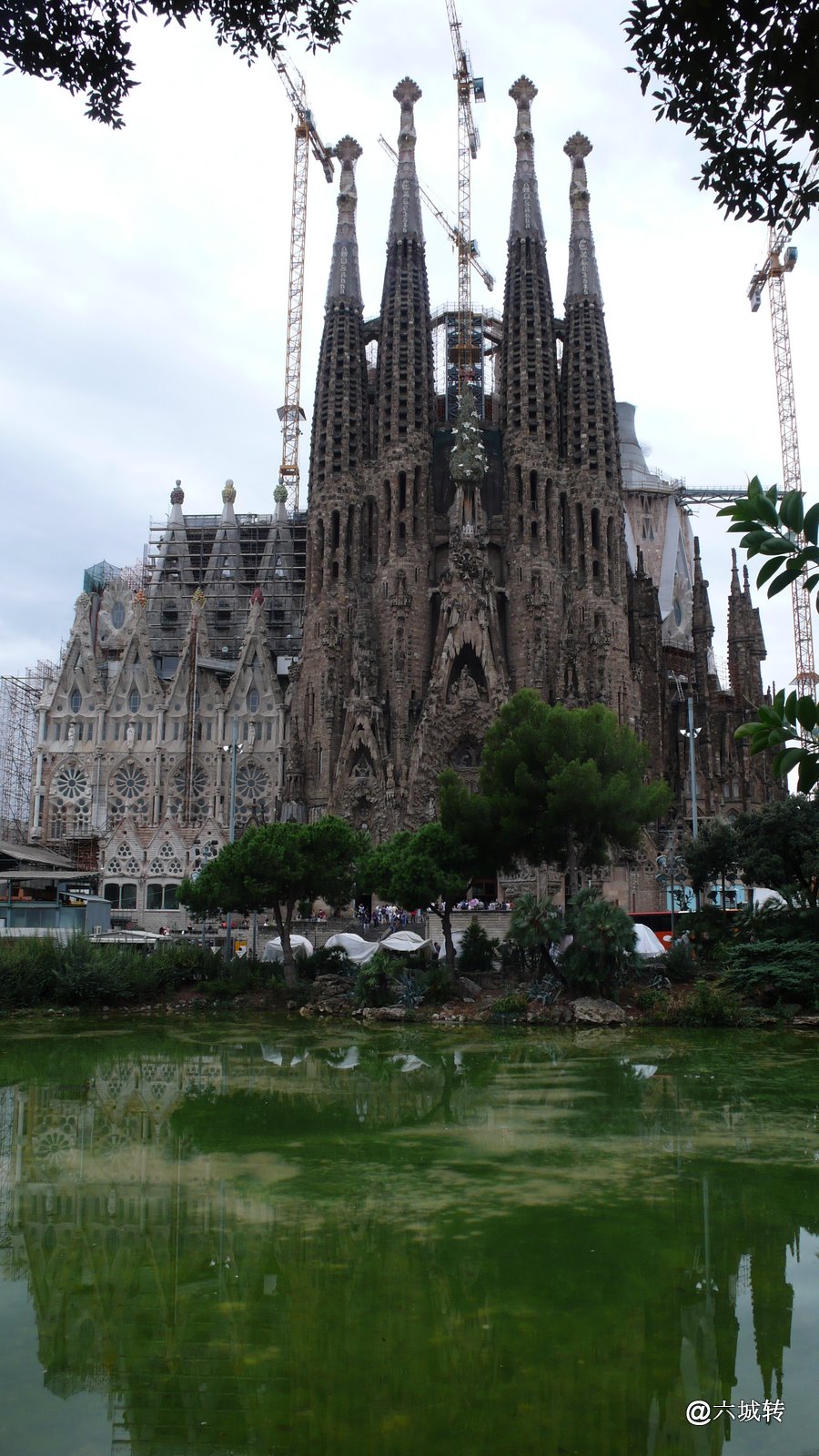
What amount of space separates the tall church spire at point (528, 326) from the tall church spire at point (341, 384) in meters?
7.86

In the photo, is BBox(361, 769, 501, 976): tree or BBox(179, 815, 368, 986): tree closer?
BBox(179, 815, 368, 986): tree

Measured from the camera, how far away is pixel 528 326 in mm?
59562

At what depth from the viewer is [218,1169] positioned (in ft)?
40.1

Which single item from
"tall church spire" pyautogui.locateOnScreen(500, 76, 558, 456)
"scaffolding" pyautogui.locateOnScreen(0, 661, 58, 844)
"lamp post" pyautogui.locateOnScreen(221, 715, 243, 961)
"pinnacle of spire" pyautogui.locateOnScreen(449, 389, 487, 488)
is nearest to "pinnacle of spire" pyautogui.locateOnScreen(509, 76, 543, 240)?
"tall church spire" pyautogui.locateOnScreen(500, 76, 558, 456)

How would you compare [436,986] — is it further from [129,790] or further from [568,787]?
[129,790]

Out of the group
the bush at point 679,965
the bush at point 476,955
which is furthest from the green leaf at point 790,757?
the bush at point 476,955

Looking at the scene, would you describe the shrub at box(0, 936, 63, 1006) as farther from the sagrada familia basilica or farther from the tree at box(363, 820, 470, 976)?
the sagrada familia basilica

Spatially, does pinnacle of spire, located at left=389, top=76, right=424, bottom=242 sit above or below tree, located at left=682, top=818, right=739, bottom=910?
above

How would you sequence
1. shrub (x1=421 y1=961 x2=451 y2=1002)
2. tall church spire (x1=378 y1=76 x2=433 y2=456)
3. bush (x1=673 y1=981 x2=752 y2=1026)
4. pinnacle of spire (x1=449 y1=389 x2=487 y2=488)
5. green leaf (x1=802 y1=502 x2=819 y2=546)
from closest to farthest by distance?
green leaf (x1=802 y1=502 x2=819 y2=546) < bush (x1=673 y1=981 x2=752 y2=1026) < shrub (x1=421 y1=961 x2=451 y2=1002) < pinnacle of spire (x1=449 y1=389 x2=487 y2=488) < tall church spire (x1=378 y1=76 x2=433 y2=456)

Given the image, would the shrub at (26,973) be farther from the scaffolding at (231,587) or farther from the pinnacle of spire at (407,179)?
the pinnacle of spire at (407,179)

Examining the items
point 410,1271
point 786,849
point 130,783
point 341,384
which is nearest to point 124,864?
point 130,783

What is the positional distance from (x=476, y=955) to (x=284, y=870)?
6610 mm

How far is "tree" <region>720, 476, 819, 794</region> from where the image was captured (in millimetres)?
4730

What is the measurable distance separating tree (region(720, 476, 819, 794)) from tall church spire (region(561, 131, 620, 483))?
55668 mm
